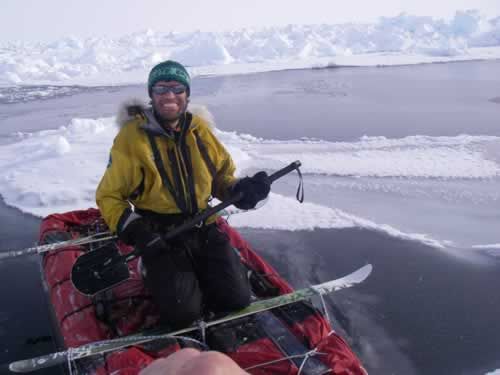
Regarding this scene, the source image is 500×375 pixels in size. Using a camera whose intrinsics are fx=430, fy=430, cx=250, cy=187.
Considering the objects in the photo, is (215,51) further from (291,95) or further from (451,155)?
(451,155)

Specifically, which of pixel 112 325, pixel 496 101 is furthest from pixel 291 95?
pixel 112 325

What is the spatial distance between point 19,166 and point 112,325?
4.82 metres

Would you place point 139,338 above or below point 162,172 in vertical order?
below

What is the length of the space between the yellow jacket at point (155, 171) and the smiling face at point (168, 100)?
6 cm

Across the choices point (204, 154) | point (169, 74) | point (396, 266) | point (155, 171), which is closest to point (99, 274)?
point (155, 171)

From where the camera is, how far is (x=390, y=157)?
6.32 metres

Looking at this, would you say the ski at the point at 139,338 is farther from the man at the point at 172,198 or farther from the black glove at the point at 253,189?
the black glove at the point at 253,189

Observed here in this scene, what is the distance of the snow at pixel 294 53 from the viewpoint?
89.6 ft

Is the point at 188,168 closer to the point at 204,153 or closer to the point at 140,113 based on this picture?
the point at 204,153

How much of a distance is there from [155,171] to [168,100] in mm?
406

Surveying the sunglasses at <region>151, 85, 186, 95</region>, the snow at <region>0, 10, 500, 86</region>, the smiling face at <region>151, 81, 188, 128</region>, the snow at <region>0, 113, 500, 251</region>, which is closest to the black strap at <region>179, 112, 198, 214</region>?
the smiling face at <region>151, 81, 188, 128</region>

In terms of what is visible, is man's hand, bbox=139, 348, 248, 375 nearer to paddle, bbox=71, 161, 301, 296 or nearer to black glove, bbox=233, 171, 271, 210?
paddle, bbox=71, 161, 301, 296

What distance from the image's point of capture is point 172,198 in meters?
2.38

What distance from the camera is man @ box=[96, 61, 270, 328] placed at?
2.22m
